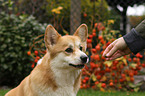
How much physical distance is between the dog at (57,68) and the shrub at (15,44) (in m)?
1.57

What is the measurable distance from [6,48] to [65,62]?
1.99 meters

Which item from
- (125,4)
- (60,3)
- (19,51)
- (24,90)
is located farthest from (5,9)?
(24,90)

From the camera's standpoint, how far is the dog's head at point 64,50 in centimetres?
205

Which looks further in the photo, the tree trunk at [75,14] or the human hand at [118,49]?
the tree trunk at [75,14]

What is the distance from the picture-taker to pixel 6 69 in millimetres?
3791

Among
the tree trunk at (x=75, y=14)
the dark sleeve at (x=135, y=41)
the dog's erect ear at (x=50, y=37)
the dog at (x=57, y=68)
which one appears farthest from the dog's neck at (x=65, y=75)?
the tree trunk at (x=75, y=14)

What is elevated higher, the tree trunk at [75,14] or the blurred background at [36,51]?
the tree trunk at [75,14]

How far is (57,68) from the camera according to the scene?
6.93 ft

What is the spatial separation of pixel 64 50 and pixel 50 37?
20 cm

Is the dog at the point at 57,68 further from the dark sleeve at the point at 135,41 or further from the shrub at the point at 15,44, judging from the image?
the shrub at the point at 15,44

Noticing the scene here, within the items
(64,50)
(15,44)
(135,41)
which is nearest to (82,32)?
(64,50)

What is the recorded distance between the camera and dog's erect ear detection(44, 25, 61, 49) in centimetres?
209

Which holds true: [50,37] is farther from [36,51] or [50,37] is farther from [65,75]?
[36,51]

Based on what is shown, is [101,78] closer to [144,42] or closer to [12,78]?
[12,78]
